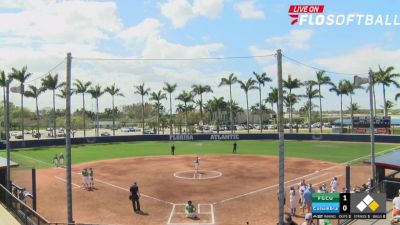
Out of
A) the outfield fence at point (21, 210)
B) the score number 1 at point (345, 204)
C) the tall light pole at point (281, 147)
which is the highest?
the tall light pole at point (281, 147)

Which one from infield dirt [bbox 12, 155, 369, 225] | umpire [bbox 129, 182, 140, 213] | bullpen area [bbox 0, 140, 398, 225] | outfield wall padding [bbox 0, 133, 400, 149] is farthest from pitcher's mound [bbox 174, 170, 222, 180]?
outfield wall padding [bbox 0, 133, 400, 149]

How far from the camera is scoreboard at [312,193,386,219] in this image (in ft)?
55.0

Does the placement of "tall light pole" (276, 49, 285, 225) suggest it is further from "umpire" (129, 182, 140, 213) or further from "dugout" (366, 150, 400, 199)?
"umpire" (129, 182, 140, 213)

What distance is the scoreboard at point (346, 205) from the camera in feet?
55.0

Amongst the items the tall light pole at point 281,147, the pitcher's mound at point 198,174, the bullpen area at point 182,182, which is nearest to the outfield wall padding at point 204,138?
the bullpen area at point 182,182

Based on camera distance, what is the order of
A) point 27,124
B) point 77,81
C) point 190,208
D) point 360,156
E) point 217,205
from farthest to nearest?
point 27,124
point 77,81
point 360,156
point 217,205
point 190,208

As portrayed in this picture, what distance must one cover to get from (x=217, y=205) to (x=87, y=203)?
29.9 ft

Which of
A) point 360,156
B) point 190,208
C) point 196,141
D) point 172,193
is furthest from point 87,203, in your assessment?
point 196,141

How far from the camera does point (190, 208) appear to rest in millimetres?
24469

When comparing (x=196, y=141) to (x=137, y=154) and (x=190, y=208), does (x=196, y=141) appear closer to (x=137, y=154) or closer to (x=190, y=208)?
(x=137, y=154)

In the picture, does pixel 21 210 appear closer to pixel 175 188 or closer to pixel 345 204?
pixel 175 188

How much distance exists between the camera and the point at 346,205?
1722 centimetres

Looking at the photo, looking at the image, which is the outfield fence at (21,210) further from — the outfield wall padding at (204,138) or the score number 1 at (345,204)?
the outfield wall padding at (204,138)

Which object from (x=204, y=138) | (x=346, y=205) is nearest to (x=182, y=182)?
(x=346, y=205)
